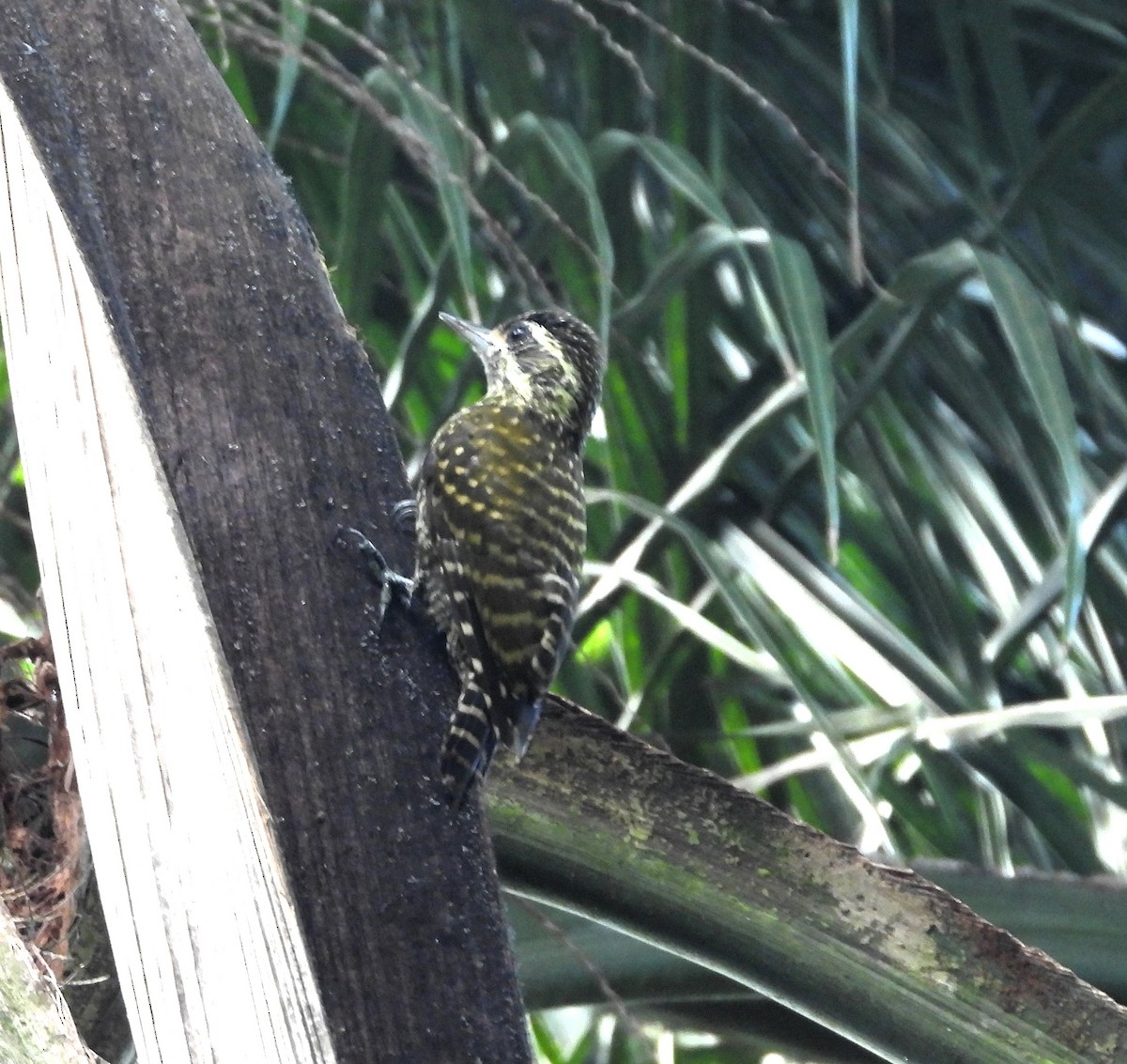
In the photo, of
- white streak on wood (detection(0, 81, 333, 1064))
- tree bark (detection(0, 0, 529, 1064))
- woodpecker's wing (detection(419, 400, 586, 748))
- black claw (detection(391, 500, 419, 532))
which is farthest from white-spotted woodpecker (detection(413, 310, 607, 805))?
white streak on wood (detection(0, 81, 333, 1064))

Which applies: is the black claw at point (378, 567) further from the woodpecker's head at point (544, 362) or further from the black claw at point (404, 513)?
the woodpecker's head at point (544, 362)

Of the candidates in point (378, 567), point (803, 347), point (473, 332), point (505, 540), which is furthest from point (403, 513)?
point (473, 332)

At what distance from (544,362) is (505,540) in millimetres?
299

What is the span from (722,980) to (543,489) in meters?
0.89

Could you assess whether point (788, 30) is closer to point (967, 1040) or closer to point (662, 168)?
point (662, 168)

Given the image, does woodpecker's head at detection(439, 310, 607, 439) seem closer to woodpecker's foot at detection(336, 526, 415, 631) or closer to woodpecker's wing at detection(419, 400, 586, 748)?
woodpecker's wing at detection(419, 400, 586, 748)

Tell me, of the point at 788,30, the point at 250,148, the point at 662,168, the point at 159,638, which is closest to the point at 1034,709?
the point at 662,168

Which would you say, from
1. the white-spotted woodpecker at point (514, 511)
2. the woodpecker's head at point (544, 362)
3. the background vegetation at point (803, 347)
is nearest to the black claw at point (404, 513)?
the white-spotted woodpecker at point (514, 511)

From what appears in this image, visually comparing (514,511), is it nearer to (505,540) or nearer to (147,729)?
(505,540)

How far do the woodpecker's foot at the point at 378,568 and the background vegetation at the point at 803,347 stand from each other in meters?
0.63

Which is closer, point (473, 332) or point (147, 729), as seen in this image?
point (147, 729)

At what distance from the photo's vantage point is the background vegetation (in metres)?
1.61

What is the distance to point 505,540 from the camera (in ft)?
5.59

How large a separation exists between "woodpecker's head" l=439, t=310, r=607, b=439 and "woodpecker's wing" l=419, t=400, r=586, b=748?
75mm
